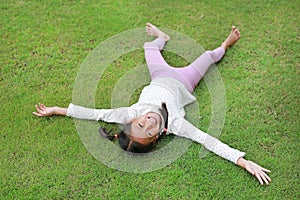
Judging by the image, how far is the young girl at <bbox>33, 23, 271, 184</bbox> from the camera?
249 cm

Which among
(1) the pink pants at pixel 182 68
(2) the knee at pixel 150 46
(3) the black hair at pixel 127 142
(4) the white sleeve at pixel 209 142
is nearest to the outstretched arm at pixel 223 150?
(4) the white sleeve at pixel 209 142

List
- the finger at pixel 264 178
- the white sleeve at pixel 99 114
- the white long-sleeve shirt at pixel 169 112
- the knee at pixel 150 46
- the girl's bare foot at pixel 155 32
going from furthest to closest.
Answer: the girl's bare foot at pixel 155 32
the knee at pixel 150 46
the white sleeve at pixel 99 114
the white long-sleeve shirt at pixel 169 112
the finger at pixel 264 178

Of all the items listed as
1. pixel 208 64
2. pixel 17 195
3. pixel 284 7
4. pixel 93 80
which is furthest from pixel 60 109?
pixel 284 7

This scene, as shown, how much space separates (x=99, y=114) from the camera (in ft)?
8.82

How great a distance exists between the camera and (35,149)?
2.55 m

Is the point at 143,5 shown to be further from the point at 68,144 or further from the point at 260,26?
the point at 68,144

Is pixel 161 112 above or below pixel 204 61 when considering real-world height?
below

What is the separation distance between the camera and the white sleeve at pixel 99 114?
2.67m

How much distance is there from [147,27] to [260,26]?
91 centimetres

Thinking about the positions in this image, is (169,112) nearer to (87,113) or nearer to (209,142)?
(209,142)

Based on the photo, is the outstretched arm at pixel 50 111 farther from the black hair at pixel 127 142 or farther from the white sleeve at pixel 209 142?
the white sleeve at pixel 209 142

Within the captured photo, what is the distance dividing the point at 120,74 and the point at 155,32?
1.51ft

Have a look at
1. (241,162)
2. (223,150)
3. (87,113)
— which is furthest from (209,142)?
(87,113)

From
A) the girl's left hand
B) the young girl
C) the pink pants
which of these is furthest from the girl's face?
the girl's left hand
